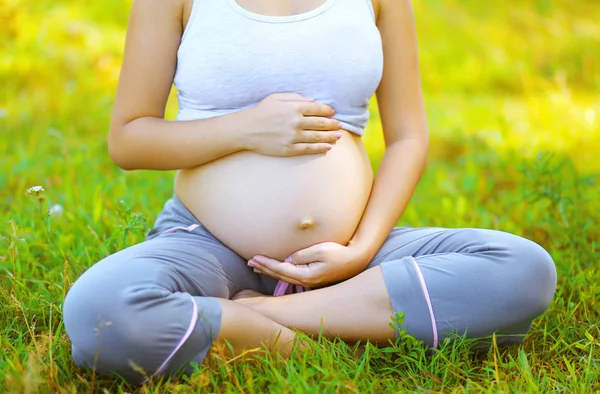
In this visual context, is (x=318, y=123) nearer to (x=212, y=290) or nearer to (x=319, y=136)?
(x=319, y=136)

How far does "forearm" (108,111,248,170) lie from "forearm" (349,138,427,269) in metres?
0.36

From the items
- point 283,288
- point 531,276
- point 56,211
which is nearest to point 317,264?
point 283,288

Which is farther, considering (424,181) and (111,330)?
(424,181)

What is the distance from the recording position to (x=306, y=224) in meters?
1.69

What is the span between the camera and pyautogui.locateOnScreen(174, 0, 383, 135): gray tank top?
1.70 meters

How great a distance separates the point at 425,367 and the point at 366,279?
0.23m

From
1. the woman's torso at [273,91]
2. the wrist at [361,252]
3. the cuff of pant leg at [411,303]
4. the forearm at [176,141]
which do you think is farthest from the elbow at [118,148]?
the cuff of pant leg at [411,303]

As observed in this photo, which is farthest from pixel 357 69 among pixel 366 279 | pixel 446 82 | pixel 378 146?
pixel 446 82

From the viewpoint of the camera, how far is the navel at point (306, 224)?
1687 millimetres

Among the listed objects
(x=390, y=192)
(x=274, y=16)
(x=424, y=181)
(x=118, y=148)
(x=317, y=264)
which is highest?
(x=274, y=16)

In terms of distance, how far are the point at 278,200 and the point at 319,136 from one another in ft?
0.58

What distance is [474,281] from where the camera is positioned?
163 cm

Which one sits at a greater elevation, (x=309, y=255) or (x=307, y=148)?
(x=307, y=148)

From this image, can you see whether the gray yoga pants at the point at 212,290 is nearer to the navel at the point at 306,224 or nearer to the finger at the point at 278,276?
the finger at the point at 278,276
